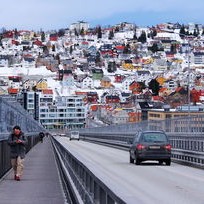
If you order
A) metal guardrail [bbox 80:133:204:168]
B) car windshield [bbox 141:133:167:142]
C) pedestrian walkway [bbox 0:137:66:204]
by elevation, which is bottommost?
pedestrian walkway [bbox 0:137:66:204]

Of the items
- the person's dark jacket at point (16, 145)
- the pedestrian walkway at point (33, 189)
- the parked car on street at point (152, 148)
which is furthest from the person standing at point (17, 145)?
the parked car on street at point (152, 148)

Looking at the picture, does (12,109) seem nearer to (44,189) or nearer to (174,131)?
(44,189)

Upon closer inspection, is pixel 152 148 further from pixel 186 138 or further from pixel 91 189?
pixel 91 189

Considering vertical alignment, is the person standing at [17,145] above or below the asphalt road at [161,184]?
above

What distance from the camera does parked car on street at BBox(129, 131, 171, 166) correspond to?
35188 mm

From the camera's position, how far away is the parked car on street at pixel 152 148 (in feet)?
115

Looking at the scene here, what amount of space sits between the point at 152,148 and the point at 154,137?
0.78 m

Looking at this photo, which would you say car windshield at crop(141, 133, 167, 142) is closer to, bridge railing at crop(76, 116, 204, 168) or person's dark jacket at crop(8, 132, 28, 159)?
bridge railing at crop(76, 116, 204, 168)

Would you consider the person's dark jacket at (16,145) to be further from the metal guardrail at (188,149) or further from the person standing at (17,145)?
the metal guardrail at (188,149)

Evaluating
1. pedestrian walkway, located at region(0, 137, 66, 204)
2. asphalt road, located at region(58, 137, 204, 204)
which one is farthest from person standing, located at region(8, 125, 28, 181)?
asphalt road, located at region(58, 137, 204, 204)

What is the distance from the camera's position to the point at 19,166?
80.2ft

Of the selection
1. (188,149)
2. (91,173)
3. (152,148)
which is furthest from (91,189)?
(188,149)

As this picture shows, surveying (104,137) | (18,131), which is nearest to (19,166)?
(18,131)

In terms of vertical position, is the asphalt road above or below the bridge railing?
below
